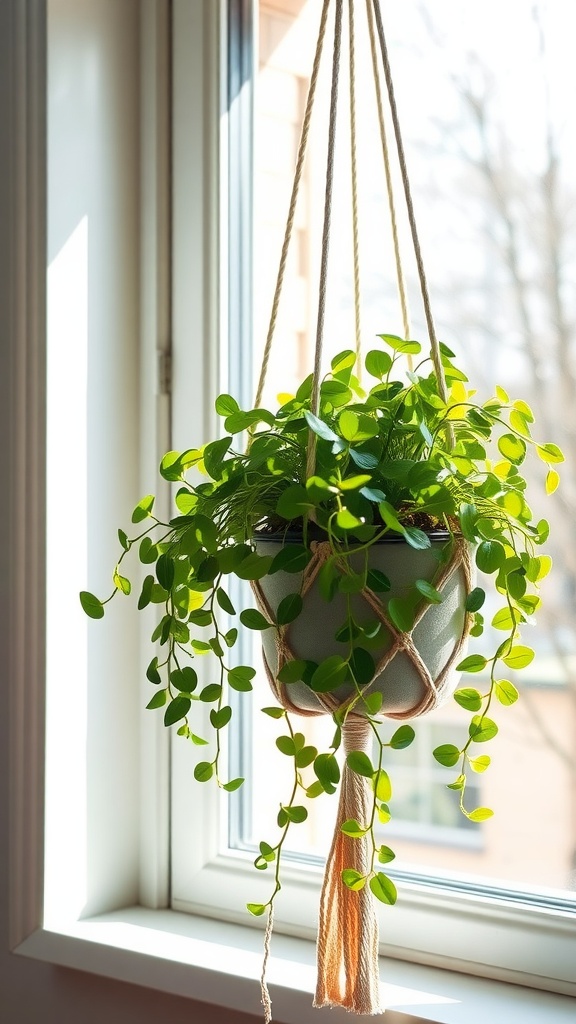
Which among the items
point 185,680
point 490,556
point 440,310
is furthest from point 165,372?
point 490,556

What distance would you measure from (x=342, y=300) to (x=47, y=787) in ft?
2.41

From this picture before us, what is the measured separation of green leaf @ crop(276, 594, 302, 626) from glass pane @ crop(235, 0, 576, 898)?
1.53 feet

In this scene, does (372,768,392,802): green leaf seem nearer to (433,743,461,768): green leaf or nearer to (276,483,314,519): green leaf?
(433,743,461,768): green leaf

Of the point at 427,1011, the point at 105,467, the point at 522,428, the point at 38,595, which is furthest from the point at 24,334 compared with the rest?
the point at 427,1011

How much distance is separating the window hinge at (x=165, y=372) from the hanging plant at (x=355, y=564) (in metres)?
0.48

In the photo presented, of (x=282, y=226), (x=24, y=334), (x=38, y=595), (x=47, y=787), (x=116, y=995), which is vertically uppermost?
(x=282, y=226)

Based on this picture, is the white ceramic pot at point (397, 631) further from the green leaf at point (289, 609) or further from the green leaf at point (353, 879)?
the green leaf at point (353, 879)

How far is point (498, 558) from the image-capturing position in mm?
729

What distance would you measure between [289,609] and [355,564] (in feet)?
0.20

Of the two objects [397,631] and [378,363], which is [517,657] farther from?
[378,363]

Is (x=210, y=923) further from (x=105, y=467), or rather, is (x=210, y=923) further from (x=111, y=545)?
(x=105, y=467)

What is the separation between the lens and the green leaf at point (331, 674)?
70cm

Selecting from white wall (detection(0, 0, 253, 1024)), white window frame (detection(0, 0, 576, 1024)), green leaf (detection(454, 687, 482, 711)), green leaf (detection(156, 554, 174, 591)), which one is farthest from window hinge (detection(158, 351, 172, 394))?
green leaf (detection(454, 687, 482, 711))

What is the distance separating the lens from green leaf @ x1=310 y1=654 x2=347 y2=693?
70 cm
